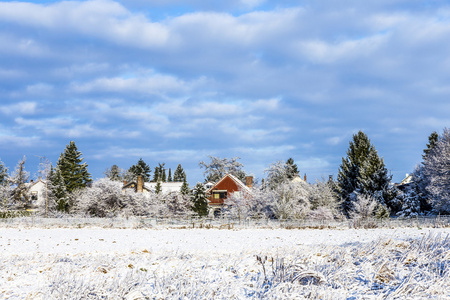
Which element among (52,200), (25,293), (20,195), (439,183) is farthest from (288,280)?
(20,195)

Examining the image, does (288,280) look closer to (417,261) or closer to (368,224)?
(417,261)

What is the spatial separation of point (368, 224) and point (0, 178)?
247 ft

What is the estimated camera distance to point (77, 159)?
82438 millimetres

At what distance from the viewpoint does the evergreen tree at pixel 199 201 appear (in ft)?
182

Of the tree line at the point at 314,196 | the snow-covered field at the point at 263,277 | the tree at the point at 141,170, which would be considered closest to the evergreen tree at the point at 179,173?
the tree at the point at 141,170

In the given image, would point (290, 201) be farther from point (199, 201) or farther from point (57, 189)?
point (57, 189)

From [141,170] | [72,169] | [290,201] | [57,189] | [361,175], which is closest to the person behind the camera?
[290,201]

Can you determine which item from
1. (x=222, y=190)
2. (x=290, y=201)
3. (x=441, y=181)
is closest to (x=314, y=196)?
(x=290, y=201)

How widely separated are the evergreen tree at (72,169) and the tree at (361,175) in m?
53.2

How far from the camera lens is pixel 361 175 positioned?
5534 centimetres

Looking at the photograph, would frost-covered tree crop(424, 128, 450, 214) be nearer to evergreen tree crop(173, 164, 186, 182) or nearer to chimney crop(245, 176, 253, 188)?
chimney crop(245, 176, 253, 188)

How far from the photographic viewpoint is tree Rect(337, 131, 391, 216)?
53.0 m

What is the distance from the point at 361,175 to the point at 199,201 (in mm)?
24433

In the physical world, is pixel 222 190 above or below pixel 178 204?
above
